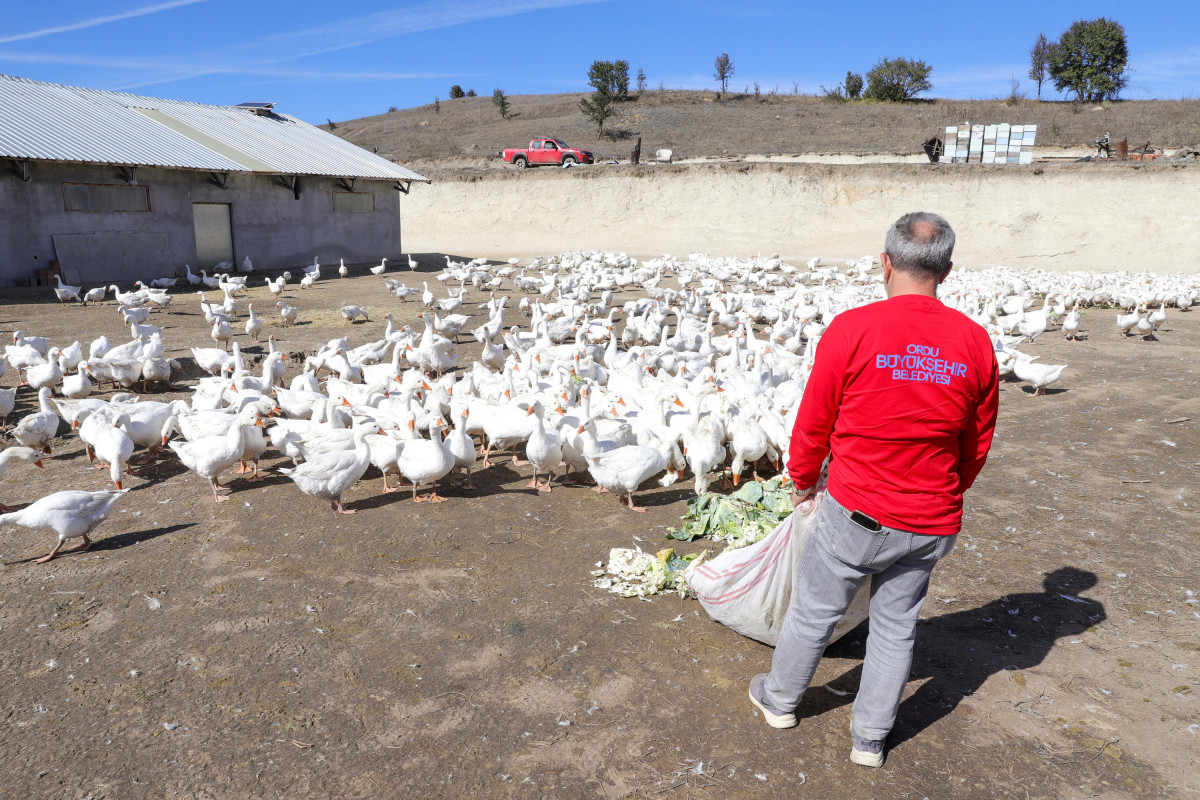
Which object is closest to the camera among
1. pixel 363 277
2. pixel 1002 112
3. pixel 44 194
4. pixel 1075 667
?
pixel 1075 667

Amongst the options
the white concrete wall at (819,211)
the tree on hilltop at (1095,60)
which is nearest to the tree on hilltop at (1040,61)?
the tree on hilltop at (1095,60)

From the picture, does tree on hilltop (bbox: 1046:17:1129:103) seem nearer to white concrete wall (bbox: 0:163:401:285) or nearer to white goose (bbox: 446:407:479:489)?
white concrete wall (bbox: 0:163:401:285)

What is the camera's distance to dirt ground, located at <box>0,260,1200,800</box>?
3701 millimetres

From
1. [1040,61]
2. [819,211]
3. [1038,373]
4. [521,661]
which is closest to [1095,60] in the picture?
[1040,61]

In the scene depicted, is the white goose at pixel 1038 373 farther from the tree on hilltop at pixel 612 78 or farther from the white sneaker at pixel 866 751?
the tree on hilltop at pixel 612 78

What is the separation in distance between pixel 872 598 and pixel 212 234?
2602 centimetres

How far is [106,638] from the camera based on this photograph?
482 centimetres

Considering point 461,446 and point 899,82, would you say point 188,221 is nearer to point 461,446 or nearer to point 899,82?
point 461,446

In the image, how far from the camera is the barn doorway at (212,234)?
23661 mm

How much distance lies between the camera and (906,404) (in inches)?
121

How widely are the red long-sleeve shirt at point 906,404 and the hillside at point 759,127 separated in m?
41.9

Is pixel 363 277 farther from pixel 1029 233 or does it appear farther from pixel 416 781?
pixel 1029 233

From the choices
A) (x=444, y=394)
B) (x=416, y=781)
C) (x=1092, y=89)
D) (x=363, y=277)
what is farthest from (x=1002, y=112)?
(x=416, y=781)

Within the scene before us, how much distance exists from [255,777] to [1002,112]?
61188 mm
